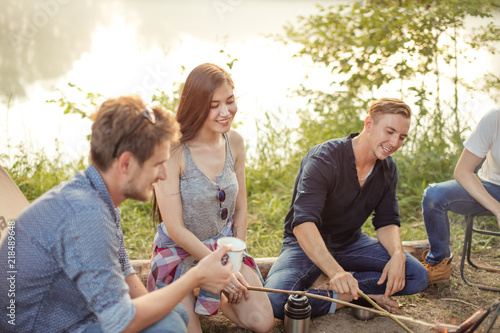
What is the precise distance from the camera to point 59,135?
223 inches

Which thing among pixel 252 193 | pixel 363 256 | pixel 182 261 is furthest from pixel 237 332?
pixel 252 193

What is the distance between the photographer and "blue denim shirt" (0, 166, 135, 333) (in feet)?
5.48

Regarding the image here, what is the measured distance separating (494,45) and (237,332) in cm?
494

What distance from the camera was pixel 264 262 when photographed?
11.5ft

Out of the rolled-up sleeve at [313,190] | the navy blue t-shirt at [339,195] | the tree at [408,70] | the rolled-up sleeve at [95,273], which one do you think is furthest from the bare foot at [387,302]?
the tree at [408,70]

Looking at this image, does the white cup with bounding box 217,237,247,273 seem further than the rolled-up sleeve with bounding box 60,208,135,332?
Yes

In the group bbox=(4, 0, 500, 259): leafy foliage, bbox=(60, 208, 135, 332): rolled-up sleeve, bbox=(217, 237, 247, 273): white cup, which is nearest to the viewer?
bbox=(60, 208, 135, 332): rolled-up sleeve

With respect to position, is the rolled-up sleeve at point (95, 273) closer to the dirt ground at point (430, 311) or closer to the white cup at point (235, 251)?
the white cup at point (235, 251)

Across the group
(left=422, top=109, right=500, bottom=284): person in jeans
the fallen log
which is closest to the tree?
the fallen log

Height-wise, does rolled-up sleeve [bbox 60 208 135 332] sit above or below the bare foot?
above

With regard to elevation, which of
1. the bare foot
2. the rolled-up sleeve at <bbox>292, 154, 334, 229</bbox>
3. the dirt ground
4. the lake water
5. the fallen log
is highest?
the lake water

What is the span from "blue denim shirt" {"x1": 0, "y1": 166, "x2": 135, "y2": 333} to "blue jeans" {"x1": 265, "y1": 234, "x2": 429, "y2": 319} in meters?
1.50

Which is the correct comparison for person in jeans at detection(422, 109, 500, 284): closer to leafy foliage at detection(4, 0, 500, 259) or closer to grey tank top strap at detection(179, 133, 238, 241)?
leafy foliage at detection(4, 0, 500, 259)

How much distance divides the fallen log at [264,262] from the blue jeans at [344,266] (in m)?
0.26
